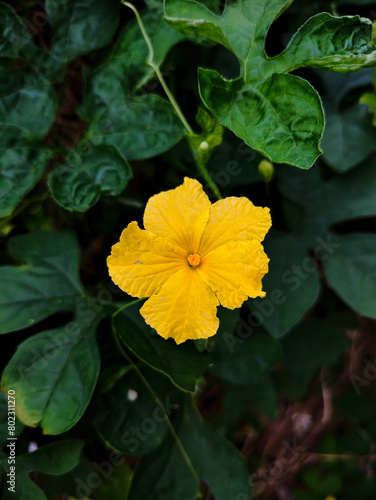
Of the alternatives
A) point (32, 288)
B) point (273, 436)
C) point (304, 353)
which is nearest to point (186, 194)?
point (32, 288)

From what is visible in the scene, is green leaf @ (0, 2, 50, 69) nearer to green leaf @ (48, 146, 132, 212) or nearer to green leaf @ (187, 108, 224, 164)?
green leaf @ (48, 146, 132, 212)

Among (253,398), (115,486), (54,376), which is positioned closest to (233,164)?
(54,376)

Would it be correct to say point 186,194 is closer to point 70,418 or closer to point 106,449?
point 70,418

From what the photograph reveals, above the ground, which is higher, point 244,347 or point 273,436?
point 244,347

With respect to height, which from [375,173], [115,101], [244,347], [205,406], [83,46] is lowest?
[205,406]

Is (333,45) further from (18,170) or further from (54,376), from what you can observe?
(54,376)

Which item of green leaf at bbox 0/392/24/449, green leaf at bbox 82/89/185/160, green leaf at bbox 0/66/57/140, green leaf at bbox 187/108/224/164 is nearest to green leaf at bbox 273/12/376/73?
green leaf at bbox 187/108/224/164

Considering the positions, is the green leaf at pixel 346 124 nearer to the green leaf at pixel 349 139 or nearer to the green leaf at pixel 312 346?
the green leaf at pixel 349 139
